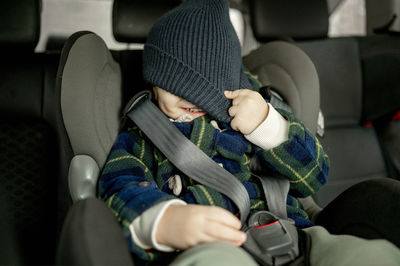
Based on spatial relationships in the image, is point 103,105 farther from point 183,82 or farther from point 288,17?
point 288,17

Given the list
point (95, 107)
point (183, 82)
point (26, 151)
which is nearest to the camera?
point (183, 82)

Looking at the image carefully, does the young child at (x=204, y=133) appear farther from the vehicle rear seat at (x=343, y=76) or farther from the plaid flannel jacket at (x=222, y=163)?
the vehicle rear seat at (x=343, y=76)

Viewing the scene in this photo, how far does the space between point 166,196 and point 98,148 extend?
28 centimetres

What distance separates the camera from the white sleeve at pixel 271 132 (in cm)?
96

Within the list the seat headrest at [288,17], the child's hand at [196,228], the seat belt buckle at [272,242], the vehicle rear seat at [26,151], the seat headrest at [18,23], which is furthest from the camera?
the seat headrest at [288,17]

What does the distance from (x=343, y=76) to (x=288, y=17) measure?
355 mm

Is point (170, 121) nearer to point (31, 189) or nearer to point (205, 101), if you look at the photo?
point (205, 101)

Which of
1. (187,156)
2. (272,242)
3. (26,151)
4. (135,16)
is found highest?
(135,16)

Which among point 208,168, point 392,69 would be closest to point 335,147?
point 392,69

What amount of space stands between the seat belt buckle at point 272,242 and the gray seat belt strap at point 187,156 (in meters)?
0.05

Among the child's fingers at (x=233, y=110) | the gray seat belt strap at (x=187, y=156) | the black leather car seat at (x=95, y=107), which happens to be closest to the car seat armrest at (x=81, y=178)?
the black leather car seat at (x=95, y=107)

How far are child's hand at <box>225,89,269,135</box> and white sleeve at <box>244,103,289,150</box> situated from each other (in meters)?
0.01

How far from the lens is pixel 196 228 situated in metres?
0.73

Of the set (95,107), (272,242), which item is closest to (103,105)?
(95,107)
